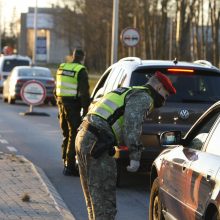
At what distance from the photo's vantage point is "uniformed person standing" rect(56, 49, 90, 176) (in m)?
12.0

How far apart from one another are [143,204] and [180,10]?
3062cm

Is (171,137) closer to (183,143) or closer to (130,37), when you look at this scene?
(183,143)

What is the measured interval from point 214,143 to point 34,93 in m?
19.7

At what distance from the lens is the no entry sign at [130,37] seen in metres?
30.0

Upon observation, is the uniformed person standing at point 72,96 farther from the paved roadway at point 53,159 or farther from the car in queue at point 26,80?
the car in queue at point 26,80

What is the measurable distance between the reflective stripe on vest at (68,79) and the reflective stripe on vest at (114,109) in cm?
521

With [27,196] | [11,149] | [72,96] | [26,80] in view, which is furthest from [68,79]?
[26,80]

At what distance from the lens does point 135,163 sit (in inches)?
261

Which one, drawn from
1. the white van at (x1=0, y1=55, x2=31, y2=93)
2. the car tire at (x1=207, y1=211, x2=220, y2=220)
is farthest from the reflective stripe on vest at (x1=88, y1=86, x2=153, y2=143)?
the white van at (x1=0, y1=55, x2=31, y2=93)

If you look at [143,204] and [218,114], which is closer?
[218,114]

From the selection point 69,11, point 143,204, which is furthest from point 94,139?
point 69,11

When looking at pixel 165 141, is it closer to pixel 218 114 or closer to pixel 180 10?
pixel 218 114

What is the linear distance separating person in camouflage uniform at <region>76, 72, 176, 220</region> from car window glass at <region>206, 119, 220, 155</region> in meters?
0.57

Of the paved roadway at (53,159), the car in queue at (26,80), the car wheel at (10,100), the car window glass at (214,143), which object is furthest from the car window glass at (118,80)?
the car wheel at (10,100)
